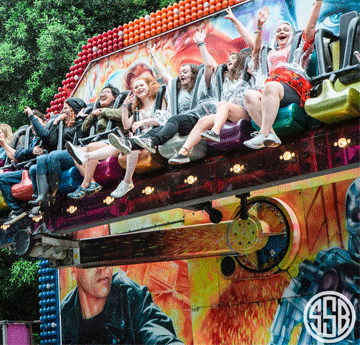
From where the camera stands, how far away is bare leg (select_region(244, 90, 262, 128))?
598 cm

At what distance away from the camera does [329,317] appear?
6.94 meters

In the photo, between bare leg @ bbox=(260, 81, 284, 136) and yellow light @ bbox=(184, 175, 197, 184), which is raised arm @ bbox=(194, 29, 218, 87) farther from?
bare leg @ bbox=(260, 81, 284, 136)

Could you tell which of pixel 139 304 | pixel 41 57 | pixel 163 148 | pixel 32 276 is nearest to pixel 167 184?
pixel 163 148

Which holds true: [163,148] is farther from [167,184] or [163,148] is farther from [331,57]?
→ [331,57]

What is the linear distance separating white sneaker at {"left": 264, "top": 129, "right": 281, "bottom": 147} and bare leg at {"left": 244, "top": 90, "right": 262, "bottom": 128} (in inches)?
9.7

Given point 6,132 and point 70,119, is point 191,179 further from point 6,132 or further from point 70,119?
point 6,132

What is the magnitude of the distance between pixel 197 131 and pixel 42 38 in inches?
386

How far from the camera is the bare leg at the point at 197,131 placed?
635cm

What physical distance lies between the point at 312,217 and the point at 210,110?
67.9 inches

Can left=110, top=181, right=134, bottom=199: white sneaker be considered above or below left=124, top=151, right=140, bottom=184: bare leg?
below

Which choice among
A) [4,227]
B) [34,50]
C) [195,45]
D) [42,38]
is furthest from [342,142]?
[34,50]

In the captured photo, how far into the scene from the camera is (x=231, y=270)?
7836mm

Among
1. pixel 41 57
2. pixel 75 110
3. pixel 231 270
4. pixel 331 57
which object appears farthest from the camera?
pixel 41 57

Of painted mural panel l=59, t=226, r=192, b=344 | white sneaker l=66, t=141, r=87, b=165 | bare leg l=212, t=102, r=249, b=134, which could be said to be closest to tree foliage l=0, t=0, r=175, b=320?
painted mural panel l=59, t=226, r=192, b=344
